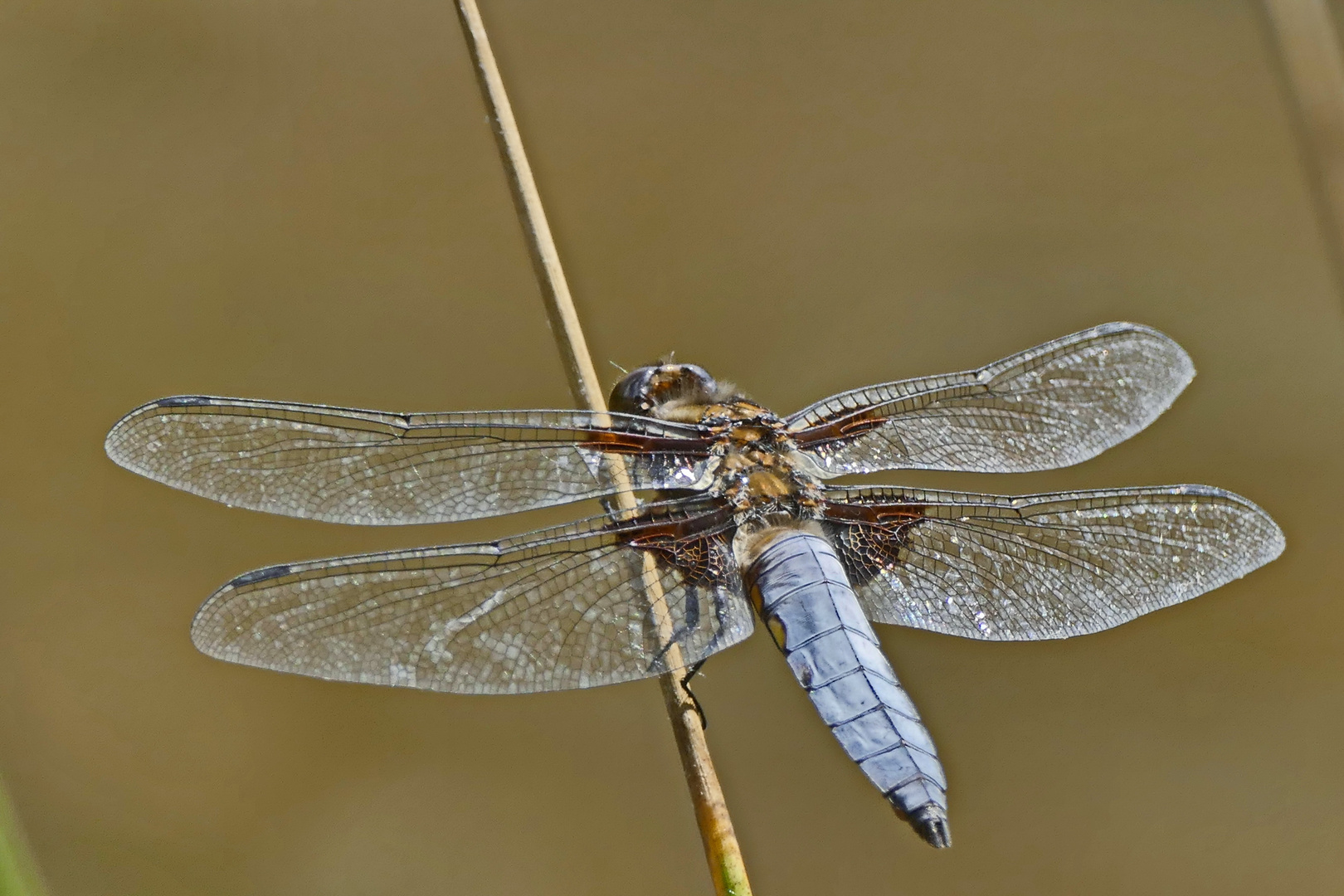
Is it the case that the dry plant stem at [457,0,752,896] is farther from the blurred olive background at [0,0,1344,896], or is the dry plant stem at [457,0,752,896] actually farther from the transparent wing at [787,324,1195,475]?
the blurred olive background at [0,0,1344,896]

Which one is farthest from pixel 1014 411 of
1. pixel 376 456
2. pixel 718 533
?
pixel 376 456

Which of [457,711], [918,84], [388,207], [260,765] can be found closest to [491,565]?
[457,711]

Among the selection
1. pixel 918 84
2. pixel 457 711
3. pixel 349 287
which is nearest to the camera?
pixel 457 711

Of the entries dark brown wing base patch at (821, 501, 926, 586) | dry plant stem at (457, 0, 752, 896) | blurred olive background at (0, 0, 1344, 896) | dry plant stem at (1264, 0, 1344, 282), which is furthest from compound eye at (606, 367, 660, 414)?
dry plant stem at (1264, 0, 1344, 282)

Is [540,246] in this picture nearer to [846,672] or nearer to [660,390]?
[660,390]

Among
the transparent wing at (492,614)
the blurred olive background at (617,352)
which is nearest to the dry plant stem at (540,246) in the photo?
the transparent wing at (492,614)

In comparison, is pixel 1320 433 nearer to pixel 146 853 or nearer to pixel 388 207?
pixel 388 207
